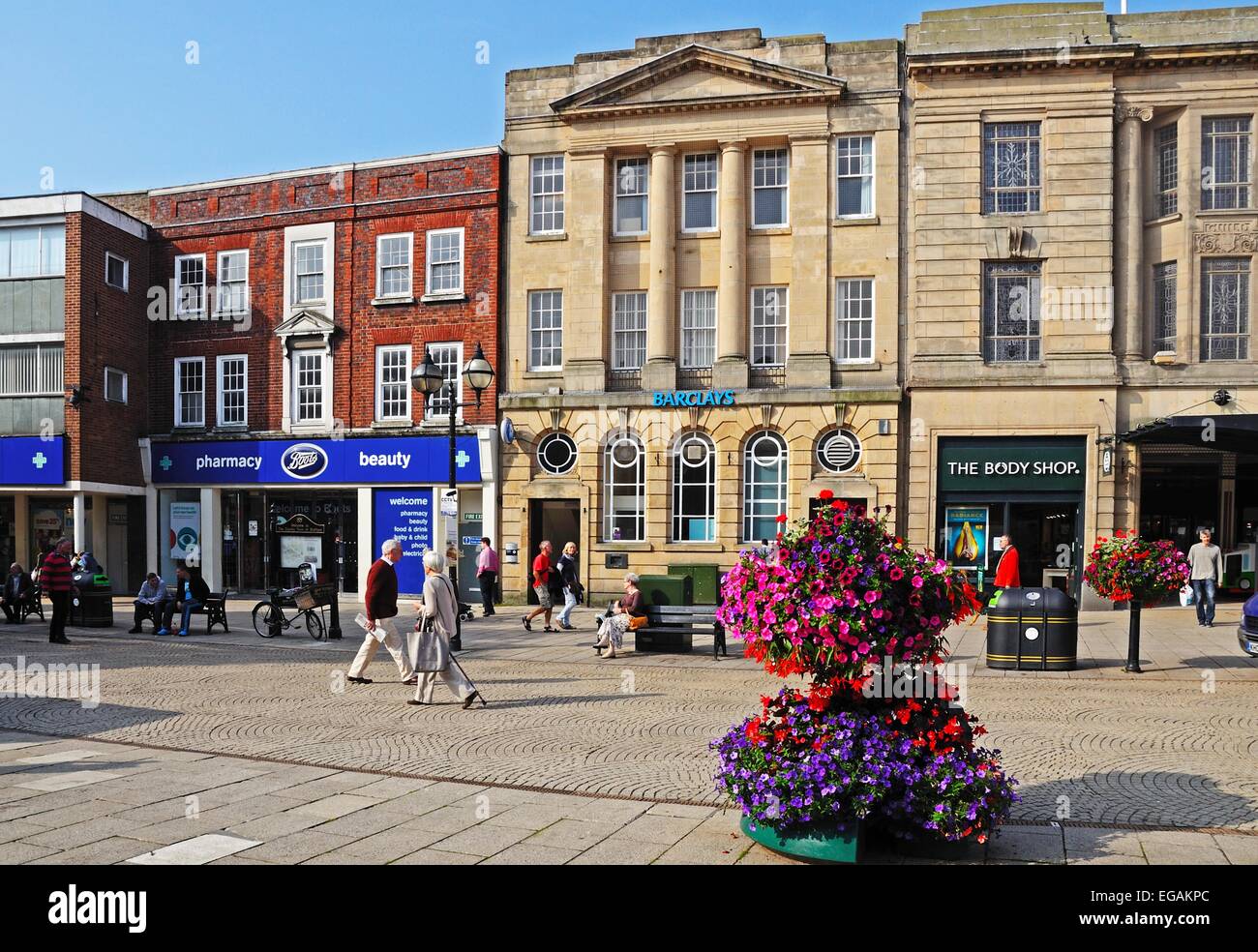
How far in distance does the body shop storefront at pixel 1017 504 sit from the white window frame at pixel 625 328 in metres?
7.60

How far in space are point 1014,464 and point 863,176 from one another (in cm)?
763

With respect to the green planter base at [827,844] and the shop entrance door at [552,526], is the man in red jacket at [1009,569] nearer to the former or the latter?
the shop entrance door at [552,526]

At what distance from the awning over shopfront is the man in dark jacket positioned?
24037 millimetres

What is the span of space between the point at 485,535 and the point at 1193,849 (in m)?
20.8

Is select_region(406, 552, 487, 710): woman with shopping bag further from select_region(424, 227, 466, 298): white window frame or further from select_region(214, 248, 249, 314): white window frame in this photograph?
select_region(214, 248, 249, 314): white window frame

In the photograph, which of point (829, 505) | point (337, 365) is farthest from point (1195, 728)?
point (337, 365)

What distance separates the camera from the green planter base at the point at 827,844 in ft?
19.8

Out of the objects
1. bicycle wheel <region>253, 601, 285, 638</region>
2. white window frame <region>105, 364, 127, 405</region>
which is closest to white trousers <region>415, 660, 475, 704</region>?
bicycle wheel <region>253, 601, 285, 638</region>

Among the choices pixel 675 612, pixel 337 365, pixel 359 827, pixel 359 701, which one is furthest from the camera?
pixel 337 365

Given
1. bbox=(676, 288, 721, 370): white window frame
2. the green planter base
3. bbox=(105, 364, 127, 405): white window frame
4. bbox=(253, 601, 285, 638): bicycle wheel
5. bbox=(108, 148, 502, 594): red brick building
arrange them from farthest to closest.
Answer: bbox=(105, 364, 127, 405): white window frame
bbox=(108, 148, 502, 594): red brick building
bbox=(676, 288, 721, 370): white window frame
bbox=(253, 601, 285, 638): bicycle wheel
the green planter base

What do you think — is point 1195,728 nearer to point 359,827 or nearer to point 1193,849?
point 1193,849

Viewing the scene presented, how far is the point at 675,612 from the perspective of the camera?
16.8 metres

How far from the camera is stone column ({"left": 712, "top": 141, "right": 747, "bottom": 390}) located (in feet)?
81.0

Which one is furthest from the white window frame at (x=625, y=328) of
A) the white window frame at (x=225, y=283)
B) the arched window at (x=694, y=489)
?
the white window frame at (x=225, y=283)
